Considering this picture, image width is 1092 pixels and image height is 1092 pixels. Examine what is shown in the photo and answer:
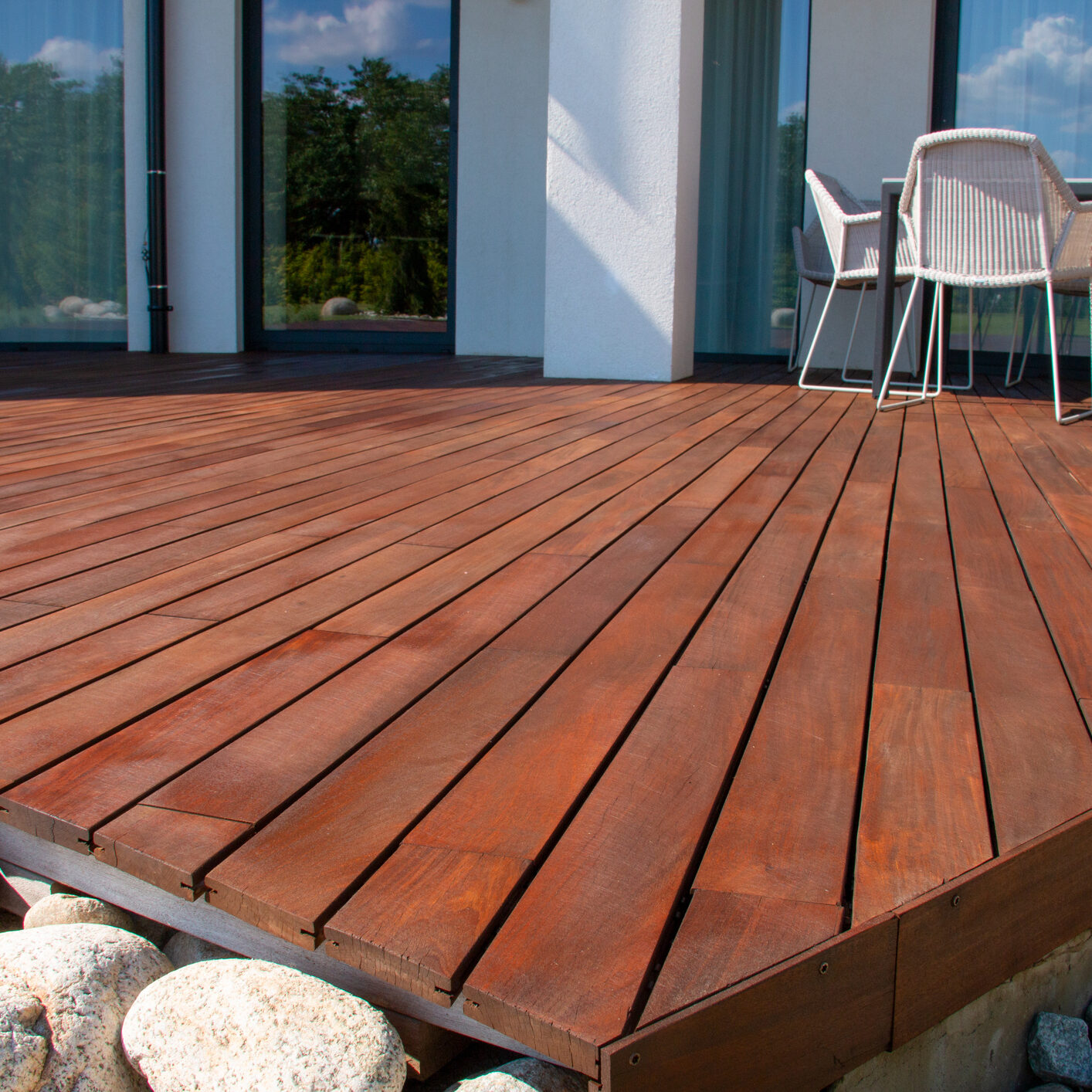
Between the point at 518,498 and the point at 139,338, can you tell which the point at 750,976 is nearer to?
the point at 518,498

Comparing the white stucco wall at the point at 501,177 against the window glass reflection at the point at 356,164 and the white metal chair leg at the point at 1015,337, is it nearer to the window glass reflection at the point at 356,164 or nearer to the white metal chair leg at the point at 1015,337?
the window glass reflection at the point at 356,164

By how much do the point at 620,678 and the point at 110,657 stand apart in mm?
623

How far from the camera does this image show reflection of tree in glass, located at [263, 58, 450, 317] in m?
6.83

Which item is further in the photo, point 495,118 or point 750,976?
point 495,118

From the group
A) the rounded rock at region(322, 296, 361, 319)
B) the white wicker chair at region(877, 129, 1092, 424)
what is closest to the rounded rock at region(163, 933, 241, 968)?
the white wicker chair at region(877, 129, 1092, 424)

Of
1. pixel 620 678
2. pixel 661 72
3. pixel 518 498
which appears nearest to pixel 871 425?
pixel 518 498

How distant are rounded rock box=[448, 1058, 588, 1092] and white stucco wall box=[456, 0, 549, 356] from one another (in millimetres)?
5991

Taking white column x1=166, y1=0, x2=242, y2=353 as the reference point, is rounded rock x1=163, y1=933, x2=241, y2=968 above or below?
below

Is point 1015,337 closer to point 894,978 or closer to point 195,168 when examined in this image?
point 195,168

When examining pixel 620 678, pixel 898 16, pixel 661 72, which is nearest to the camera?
pixel 620 678

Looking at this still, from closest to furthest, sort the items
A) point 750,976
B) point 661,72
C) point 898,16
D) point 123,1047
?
point 750,976 → point 123,1047 → point 661,72 → point 898,16

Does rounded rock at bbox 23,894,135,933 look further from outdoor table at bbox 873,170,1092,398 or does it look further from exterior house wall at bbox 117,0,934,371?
exterior house wall at bbox 117,0,934,371

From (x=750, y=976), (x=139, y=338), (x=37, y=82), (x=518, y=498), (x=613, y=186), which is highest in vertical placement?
(x=37, y=82)

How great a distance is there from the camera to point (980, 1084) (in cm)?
97
